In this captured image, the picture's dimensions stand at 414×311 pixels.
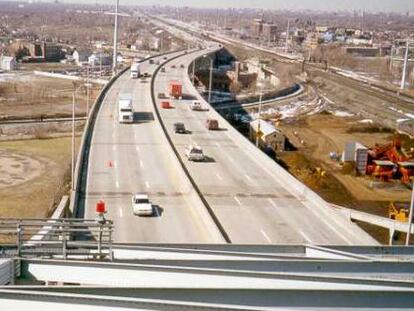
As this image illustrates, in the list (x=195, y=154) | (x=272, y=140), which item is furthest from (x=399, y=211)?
(x=272, y=140)

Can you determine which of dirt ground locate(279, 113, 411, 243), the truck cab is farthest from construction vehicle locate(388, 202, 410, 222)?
the truck cab

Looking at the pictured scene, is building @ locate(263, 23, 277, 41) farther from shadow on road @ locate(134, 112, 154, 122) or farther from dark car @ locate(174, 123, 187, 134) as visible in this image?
dark car @ locate(174, 123, 187, 134)

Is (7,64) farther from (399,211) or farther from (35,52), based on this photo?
(399,211)

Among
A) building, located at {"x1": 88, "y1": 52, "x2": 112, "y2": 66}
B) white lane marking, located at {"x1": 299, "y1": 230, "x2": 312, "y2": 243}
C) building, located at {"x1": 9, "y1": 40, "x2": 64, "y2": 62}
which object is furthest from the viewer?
building, located at {"x1": 9, "y1": 40, "x2": 64, "y2": 62}

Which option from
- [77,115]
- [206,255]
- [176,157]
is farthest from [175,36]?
[206,255]

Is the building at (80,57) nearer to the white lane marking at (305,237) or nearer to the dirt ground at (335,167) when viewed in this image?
the dirt ground at (335,167)

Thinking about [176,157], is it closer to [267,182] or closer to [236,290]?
[267,182]

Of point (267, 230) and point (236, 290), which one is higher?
point (236, 290)
